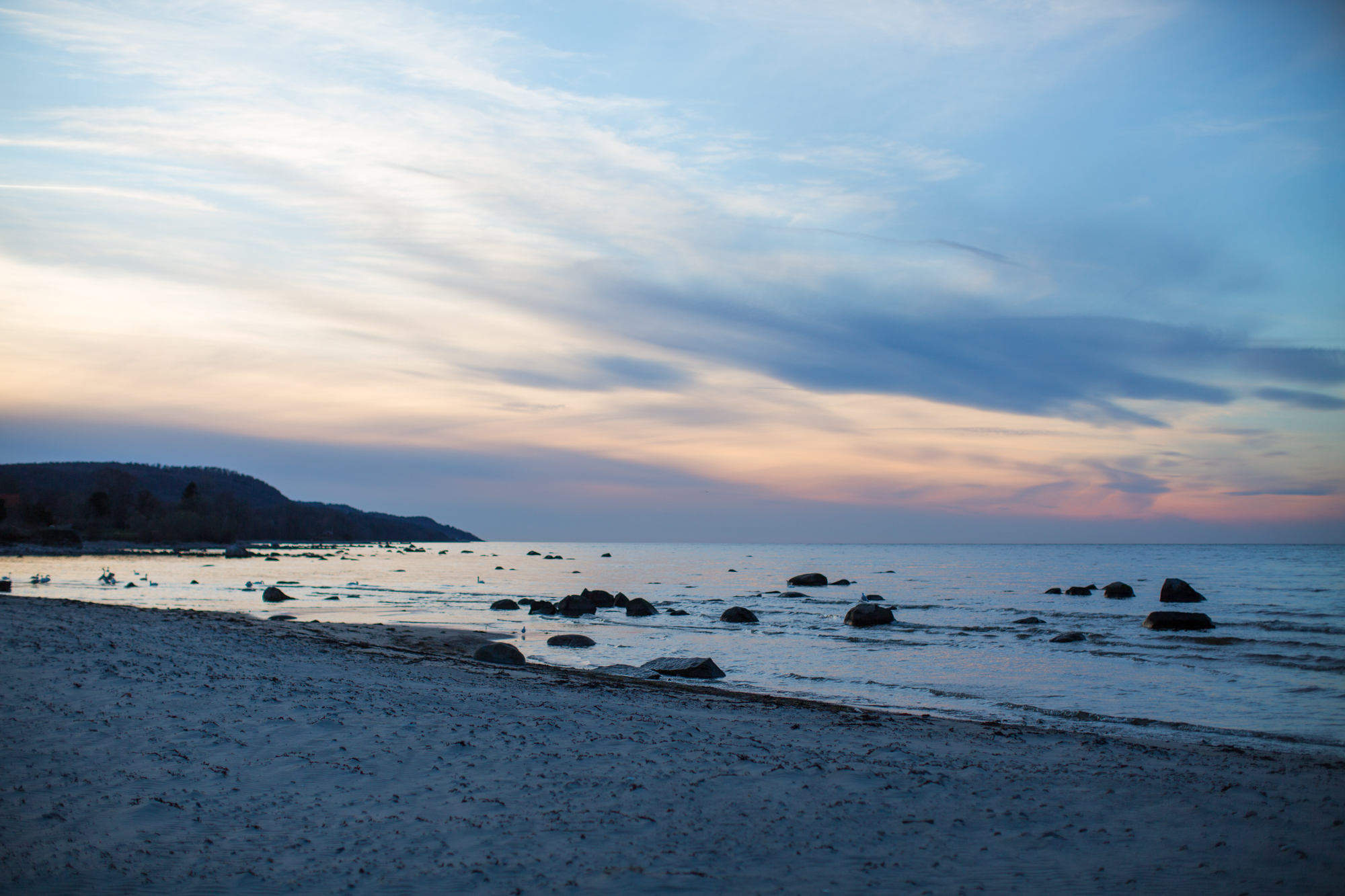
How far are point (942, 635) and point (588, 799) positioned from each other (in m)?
26.3

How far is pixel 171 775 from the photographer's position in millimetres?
8141

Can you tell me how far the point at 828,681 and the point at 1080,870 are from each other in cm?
1325

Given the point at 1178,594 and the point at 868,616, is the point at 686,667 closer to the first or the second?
the point at 868,616

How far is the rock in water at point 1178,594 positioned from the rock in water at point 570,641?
3333 centimetres

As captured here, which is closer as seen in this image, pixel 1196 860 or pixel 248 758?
pixel 1196 860

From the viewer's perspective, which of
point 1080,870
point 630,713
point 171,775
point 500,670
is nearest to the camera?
point 1080,870

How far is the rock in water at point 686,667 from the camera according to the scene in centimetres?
1934

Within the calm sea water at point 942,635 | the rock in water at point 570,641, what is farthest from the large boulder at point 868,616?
the rock in water at point 570,641

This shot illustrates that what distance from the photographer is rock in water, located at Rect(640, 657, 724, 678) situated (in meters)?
19.3

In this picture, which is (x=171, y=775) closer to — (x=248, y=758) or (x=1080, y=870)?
(x=248, y=758)

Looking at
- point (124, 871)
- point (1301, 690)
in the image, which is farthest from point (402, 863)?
point (1301, 690)

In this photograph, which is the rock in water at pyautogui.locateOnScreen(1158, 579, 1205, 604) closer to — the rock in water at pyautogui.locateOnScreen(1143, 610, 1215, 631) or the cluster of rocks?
the cluster of rocks

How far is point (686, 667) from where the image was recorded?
1950cm

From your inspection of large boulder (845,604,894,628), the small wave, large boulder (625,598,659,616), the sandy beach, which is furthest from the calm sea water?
the sandy beach
